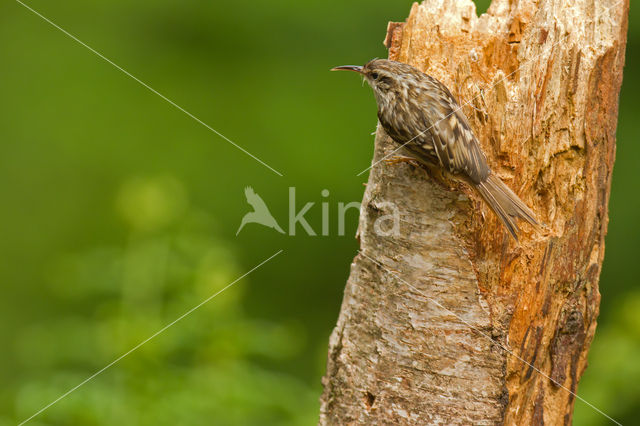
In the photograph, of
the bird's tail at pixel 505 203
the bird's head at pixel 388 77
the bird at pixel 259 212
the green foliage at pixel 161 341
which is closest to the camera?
the bird's tail at pixel 505 203

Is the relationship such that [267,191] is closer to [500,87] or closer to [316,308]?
[316,308]

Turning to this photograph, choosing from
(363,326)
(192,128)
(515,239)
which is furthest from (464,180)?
(192,128)

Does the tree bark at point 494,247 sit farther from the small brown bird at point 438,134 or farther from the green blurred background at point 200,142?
the green blurred background at point 200,142

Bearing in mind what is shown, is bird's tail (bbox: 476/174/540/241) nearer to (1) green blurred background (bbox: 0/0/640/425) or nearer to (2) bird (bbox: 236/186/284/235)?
(1) green blurred background (bbox: 0/0/640/425)

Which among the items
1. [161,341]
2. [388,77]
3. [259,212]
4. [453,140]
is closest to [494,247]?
[453,140]

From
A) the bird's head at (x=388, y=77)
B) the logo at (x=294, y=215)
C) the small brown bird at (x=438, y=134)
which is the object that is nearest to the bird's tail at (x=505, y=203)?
the small brown bird at (x=438, y=134)
